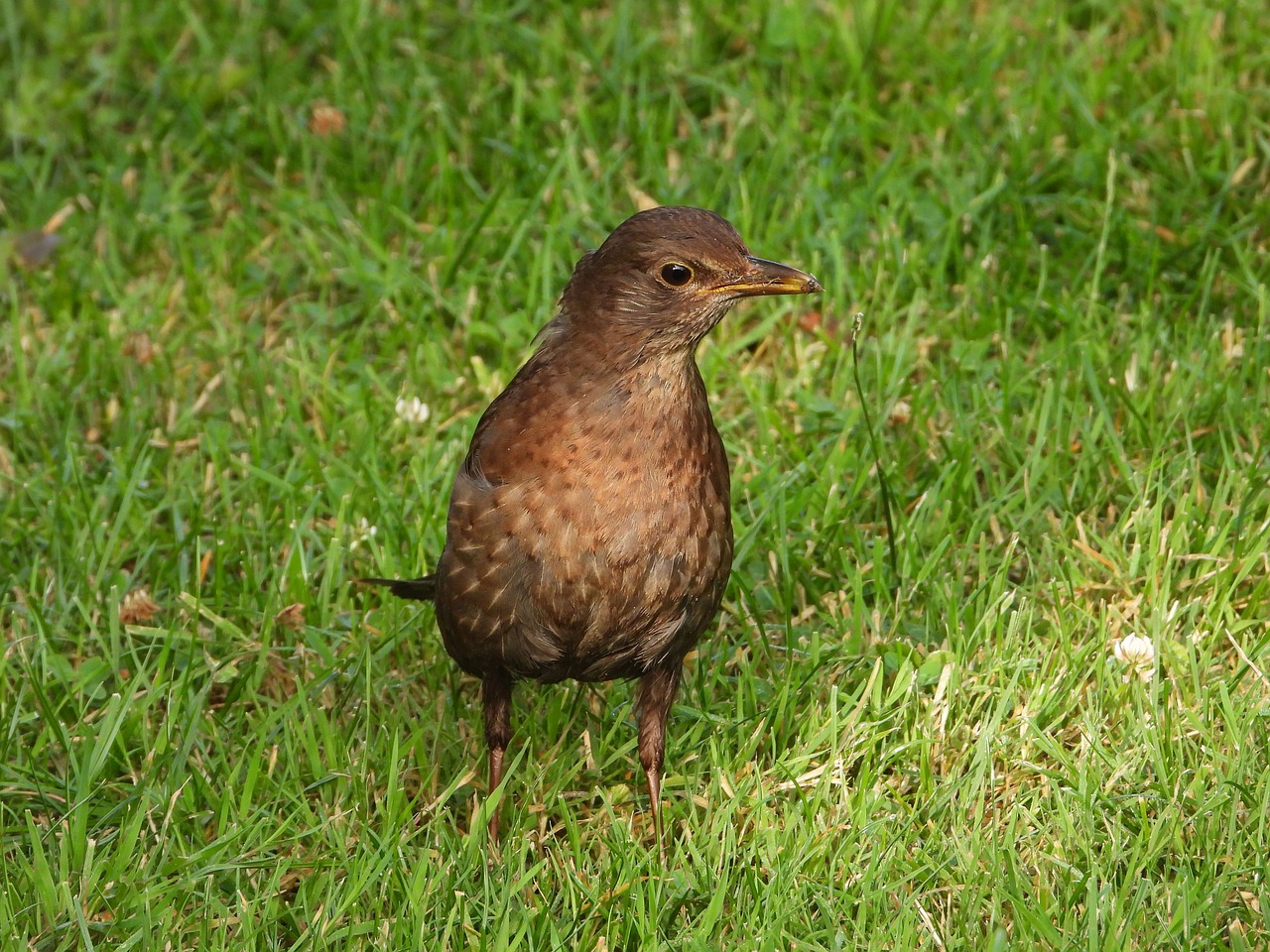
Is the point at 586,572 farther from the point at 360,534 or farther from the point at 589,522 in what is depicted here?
the point at 360,534

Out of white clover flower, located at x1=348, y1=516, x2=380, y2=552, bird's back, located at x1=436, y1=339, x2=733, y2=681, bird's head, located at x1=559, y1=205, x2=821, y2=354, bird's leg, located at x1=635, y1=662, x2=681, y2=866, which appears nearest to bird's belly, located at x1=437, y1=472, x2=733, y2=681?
bird's back, located at x1=436, y1=339, x2=733, y2=681

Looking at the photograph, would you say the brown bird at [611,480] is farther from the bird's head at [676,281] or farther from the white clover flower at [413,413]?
the white clover flower at [413,413]

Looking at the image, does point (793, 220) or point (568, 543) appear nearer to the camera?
point (568, 543)

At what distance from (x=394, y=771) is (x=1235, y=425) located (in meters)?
2.49

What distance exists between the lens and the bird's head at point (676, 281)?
376cm

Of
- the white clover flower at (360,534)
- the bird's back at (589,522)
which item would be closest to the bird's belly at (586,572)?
the bird's back at (589,522)

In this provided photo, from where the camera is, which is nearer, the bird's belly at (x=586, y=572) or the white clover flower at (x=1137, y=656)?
the bird's belly at (x=586, y=572)


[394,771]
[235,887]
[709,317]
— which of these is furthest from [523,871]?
[709,317]

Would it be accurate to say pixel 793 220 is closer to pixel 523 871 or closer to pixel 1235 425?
pixel 1235 425

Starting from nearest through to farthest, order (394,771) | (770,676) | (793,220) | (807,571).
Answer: (394,771), (770,676), (807,571), (793,220)

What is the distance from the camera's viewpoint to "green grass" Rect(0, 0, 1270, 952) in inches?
147

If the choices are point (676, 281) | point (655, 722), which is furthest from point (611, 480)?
point (655, 722)

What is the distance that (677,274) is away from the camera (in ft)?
12.4

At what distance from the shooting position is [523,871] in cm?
384
